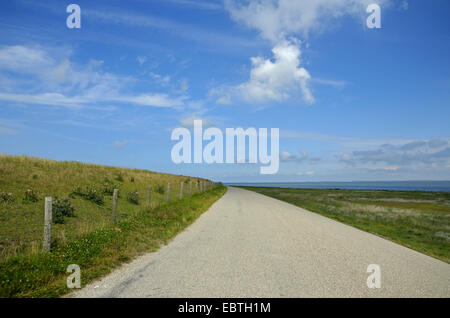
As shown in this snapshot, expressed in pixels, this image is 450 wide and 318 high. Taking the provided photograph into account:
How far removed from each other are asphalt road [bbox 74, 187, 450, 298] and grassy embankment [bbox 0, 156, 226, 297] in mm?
643

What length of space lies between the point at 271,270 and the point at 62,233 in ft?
19.3

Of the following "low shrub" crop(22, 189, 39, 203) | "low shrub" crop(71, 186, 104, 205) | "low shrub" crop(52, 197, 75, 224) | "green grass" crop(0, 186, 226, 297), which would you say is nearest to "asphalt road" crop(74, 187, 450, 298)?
"green grass" crop(0, 186, 226, 297)

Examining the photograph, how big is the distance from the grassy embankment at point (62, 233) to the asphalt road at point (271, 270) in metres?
0.64

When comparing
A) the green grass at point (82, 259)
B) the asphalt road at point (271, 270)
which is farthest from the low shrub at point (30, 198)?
the asphalt road at point (271, 270)

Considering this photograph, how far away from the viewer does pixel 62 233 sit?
800 centimetres

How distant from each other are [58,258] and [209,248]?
3.74 m

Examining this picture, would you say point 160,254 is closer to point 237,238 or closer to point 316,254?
point 237,238

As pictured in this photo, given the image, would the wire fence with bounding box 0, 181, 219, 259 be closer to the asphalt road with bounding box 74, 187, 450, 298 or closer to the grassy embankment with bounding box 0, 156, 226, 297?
the grassy embankment with bounding box 0, 156, 226, 297

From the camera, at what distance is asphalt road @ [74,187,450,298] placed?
500 centimetres

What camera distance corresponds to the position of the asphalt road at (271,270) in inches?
197

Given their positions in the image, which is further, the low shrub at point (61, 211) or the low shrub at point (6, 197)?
the low shrub at point (6, 197)

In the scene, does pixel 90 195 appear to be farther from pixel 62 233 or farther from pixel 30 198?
pixel 62 233

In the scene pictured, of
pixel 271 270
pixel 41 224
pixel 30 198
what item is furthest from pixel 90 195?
pixel 271 270

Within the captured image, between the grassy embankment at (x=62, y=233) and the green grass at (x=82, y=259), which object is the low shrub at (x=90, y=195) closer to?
the grassy embankment at (x=62, y=233)
